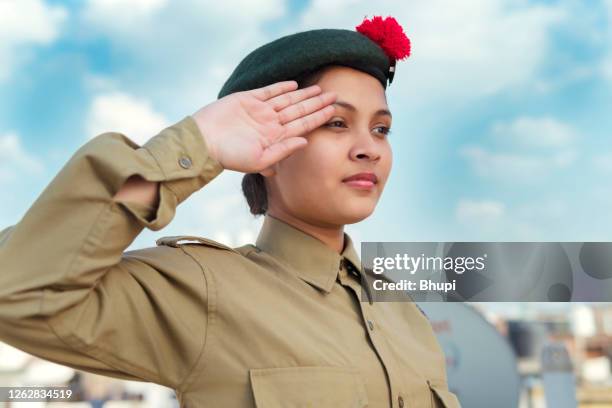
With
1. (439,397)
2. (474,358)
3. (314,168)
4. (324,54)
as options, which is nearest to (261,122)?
(314,168)

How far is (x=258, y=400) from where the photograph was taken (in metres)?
1.29

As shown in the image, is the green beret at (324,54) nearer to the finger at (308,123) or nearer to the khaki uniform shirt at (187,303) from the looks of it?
the finger at (308,123)

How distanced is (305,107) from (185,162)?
342 mm

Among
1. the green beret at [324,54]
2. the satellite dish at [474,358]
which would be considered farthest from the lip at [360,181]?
the satellite dish at [474,358]

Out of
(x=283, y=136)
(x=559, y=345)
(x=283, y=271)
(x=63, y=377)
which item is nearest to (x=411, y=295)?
(x=283, y=271)

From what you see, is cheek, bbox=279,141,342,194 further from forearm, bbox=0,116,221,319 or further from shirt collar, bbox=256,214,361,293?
forearm, bbox=0,116,221,319

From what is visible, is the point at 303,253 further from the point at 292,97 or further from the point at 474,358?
the point at 474,358

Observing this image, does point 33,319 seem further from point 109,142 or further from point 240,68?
point 240,68

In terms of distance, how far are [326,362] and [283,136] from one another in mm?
461

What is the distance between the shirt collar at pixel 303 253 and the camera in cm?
156

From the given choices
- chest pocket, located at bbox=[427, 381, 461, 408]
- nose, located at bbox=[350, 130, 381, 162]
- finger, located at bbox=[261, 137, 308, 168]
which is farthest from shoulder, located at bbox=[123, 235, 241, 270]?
chest pocket, located at bbox=[427, 381, 461, 408]

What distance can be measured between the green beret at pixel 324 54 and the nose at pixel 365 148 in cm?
18

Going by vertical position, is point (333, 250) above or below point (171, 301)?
above

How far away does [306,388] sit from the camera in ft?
4.35
